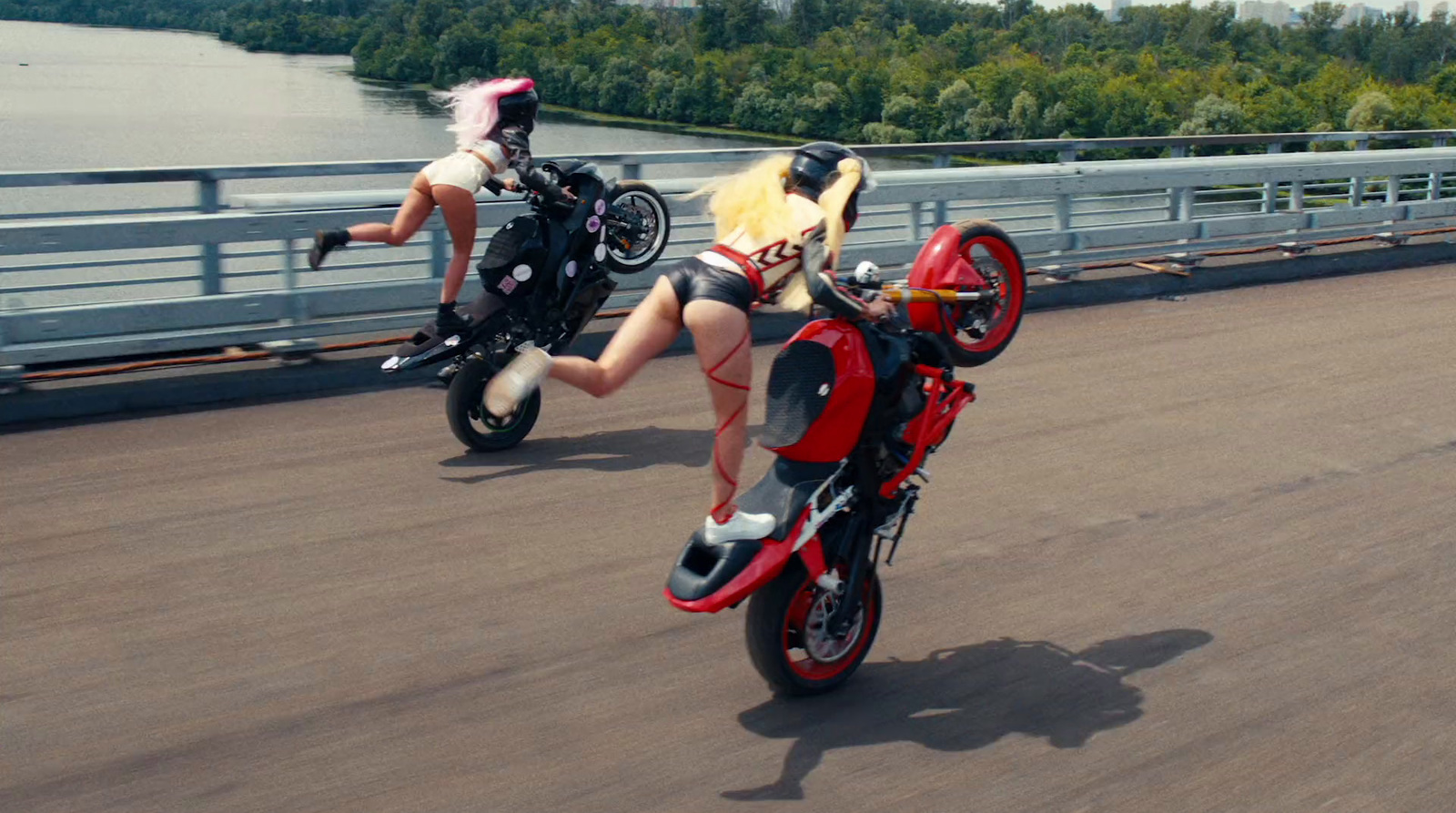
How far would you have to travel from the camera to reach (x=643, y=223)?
30.6ft

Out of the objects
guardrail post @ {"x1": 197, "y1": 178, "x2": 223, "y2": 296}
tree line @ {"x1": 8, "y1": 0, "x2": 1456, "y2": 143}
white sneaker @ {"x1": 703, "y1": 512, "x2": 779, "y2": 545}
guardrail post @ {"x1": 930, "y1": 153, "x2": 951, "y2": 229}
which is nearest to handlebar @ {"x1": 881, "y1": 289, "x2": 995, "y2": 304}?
white sneaker @ {"x1": 703, "y1": 512, "x2": 779, "y2": 545}

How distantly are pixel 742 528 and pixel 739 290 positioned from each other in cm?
78

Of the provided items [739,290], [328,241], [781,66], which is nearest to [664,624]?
[739,290]

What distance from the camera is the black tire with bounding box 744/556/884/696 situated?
4977mm

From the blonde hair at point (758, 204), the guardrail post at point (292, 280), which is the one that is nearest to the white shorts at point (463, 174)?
the guardrail post at point (292, 280)

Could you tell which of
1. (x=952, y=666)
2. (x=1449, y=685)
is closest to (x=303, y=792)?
(x=952, y=666)

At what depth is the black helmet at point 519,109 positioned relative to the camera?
336 inches

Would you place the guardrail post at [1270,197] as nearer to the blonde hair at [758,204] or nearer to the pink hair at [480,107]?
the pink hair at [480,107]

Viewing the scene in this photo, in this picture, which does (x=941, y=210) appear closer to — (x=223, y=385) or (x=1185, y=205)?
(x=1185, y=205)

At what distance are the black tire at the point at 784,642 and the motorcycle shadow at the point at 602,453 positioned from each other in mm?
2878

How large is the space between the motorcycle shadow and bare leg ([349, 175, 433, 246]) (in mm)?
1387

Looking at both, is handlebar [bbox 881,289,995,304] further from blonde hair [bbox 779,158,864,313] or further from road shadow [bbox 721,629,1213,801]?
road shadow [bbox 721,629,1213,801]

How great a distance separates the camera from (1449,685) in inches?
213

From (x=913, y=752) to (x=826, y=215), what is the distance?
1798 mm
